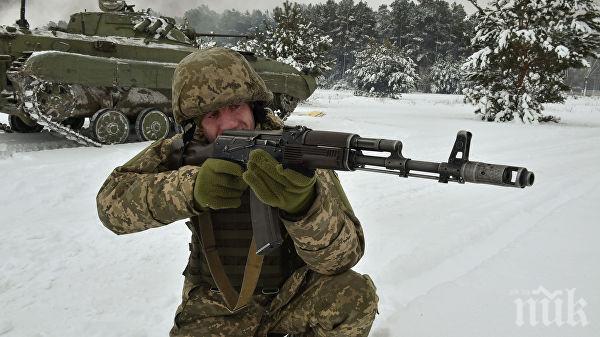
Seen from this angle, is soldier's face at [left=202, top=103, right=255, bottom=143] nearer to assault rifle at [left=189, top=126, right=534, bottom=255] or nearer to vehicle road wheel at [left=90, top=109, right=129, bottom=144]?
assault rifle at [left=189, top=126, right=534, bottom=255]

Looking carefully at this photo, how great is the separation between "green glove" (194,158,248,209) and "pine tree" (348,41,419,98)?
35.1 metres

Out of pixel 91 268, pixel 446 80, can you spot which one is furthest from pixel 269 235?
pixel 446 80

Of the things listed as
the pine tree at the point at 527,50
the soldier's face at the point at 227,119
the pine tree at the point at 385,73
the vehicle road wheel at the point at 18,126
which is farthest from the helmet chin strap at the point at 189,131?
the pine tree at the point at 385,73

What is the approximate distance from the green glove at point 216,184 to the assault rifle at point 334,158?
0.33 ft

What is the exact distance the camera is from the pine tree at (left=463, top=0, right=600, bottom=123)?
16.9 metres

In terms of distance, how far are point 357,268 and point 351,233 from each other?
5.68 ft

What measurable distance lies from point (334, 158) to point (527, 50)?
18.0 m

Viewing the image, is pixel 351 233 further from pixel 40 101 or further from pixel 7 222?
pixel 40 101

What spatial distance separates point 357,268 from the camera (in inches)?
153

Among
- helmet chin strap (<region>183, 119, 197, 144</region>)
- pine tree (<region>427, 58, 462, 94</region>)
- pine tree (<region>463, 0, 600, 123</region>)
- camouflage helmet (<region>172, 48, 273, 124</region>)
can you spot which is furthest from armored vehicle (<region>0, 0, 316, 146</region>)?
pine tree (<region>427, 58, 462, 94</region>)

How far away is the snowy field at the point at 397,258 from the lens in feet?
10.0

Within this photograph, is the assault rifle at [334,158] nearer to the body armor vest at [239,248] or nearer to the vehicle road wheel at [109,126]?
the body armor vest at [239,248]

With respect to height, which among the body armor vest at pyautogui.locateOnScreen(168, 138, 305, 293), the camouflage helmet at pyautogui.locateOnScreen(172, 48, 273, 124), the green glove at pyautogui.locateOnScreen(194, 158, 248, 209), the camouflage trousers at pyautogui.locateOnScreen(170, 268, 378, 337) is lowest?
the camouflage trousers at pyautogui.locateOnScreen(170, 268, 378, 337)

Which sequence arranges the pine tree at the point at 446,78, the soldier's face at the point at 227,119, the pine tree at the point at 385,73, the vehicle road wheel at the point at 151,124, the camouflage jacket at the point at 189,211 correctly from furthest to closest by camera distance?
the pine tree at the point at 446,78, the pine tree at the point at 385,73, the vehicle road wheel at the point at 151,124, the soldier's face at the point at 227,119, the camouflage jacket at the point at 189,211
